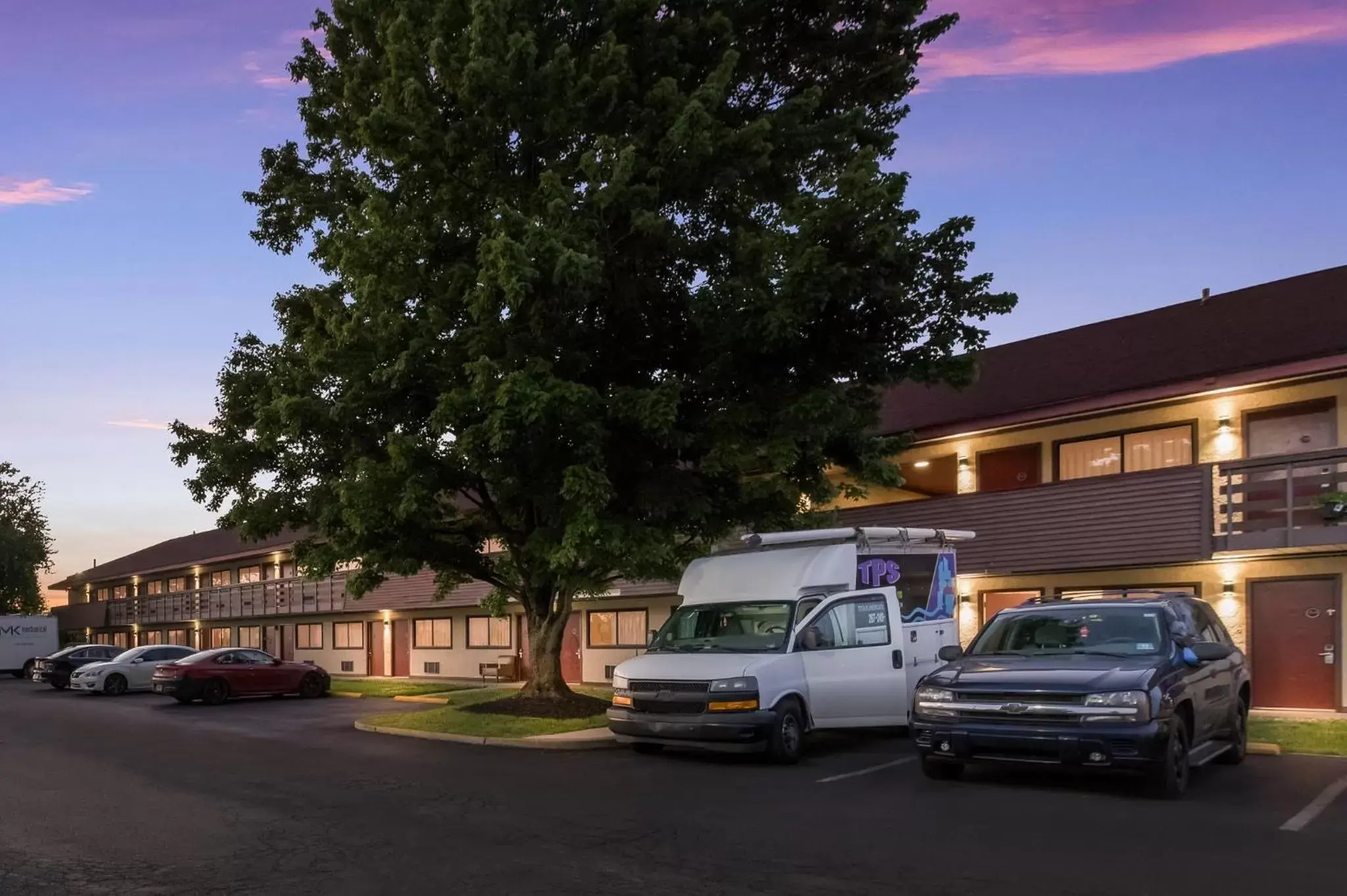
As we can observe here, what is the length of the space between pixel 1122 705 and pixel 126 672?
31.2 m

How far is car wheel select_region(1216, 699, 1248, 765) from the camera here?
1287cm

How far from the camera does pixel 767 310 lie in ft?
57.4

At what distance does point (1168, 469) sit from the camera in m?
19.3

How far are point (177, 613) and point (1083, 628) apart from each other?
185 ft

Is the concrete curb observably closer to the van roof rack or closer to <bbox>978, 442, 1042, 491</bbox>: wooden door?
the van roof rack

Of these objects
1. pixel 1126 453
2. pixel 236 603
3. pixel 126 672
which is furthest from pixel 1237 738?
pixel 236 603

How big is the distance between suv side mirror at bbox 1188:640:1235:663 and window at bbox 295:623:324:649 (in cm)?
4099

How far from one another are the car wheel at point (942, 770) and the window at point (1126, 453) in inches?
386

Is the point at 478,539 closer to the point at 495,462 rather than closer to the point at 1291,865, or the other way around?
the point at 495,462

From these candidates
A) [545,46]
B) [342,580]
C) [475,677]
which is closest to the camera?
[545,46]

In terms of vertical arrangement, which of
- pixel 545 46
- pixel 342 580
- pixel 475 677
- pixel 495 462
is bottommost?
pixel 475 677

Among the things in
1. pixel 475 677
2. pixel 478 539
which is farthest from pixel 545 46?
pixel 475 677

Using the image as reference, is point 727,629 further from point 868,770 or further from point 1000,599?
point 1000,599

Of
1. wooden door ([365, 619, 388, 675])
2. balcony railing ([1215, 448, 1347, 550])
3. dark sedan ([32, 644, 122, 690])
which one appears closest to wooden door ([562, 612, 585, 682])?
wooden door ([365, 619, 388, 675])
